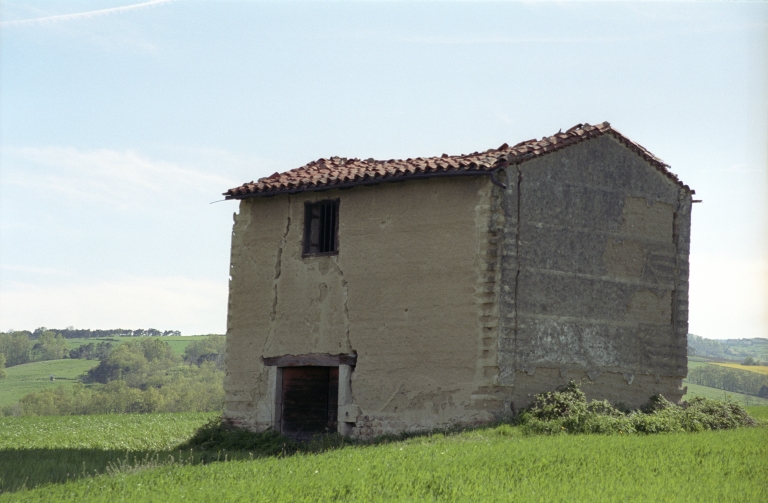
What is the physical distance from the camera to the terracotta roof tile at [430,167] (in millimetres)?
16044

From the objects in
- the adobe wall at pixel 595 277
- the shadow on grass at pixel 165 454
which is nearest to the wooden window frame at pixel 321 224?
the shadow on grass at pixel 165 454

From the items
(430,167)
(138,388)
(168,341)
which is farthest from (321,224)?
(168,341)

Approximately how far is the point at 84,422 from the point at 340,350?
11989 mm

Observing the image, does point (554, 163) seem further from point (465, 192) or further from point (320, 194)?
point (320, 194)

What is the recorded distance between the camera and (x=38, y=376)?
82.1 metres

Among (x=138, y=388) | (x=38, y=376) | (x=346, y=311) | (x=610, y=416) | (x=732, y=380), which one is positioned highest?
(x=346, y=311)

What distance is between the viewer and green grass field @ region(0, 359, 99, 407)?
7494 cm

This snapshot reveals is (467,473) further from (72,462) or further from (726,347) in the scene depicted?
(726,347)

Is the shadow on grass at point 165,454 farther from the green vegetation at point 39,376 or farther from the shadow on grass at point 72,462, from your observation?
the green vegetation at point 39,376

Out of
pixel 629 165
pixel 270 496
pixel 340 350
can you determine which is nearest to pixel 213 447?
pixel 340 350

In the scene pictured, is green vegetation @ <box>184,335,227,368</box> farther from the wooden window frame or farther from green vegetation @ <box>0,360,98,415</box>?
the wooden window frame

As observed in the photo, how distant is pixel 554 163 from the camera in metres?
16.8

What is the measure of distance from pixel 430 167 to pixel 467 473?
6.45 meters

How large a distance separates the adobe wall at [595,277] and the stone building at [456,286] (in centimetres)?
3
